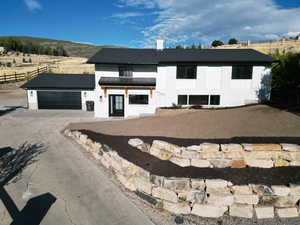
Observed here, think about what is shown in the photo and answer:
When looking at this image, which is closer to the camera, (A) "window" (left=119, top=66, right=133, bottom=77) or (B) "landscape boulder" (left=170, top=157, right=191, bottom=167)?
(B) "landscape boulder" (left=170, top=157, right=191, bottom=167)

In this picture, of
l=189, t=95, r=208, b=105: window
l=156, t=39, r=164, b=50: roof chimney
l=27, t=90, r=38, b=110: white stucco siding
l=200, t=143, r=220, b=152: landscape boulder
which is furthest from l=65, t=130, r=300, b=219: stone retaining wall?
l=27, t=90, r=38, b=110: white stucco siding

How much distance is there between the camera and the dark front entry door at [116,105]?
1870cm

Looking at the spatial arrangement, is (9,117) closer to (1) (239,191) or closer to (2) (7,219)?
(2) (7,219)

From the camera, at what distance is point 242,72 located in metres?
18.3

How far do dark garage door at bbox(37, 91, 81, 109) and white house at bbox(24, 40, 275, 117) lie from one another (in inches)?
196

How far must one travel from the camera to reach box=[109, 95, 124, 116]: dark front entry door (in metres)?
18.7

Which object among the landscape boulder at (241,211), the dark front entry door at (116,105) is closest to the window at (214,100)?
the dark front entry door at (116,105)

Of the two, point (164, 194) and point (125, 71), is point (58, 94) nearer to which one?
point (125, 71)

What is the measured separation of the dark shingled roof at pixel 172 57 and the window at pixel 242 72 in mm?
769

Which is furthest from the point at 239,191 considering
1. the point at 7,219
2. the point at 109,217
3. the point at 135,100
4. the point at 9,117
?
the point at 9,117

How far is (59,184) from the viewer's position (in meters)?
7.28

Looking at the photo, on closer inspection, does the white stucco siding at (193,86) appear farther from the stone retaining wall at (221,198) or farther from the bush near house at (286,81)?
the stone retaining wall at (221,198)

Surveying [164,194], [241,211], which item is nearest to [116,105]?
[164,194]

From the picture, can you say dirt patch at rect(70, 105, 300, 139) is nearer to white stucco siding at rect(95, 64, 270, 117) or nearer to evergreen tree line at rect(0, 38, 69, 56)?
white stucco siding at rect(95, 64, 270, 117)
